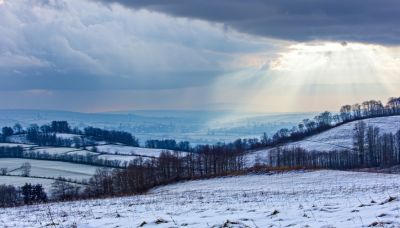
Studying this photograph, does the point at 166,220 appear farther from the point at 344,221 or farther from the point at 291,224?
the point at 344,221

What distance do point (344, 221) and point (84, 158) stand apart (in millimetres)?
191031

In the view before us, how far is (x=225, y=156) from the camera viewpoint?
11706cm

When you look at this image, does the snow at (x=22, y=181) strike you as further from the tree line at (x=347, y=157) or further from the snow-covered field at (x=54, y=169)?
the tree line at (x=347, y=157)

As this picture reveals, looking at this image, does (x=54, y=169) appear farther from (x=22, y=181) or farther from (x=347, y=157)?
(x=347, y=157)

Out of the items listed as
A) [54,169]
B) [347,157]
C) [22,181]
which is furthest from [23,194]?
[347,157]

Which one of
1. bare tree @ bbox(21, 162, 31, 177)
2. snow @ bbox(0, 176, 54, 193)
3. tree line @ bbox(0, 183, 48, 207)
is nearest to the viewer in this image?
tree line @ bbox(0, 183, 48, 207)

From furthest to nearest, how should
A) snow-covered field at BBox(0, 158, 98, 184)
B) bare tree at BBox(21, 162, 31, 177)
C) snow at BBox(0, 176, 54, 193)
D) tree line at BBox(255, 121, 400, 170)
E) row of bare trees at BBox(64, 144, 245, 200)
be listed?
bare tree at BBox(21, 162, 31, 177), snow-covered field at BBox(0, 158, 98, 184), tree line at BBox(255, 121, 400, 170), snow at BBox(0, 176, 54, 193), row of bare trees at BBox(64, 144, 245, 200)

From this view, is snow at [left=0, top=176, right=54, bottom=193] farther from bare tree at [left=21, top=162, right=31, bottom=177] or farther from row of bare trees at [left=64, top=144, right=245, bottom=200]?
row of bare trees at [left=64, top=144, right=245, bottom=200]

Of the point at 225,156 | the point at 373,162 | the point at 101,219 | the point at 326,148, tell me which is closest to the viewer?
the point at 101,219

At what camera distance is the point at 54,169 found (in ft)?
568

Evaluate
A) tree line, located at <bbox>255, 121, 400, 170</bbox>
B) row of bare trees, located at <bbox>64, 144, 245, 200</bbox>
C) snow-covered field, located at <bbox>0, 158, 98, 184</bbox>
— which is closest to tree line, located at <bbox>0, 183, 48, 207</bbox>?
row of bare trees, located at <bbox>64, 144, 245, 200</bbox>

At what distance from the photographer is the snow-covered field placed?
523 feet

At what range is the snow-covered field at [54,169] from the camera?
159 meters

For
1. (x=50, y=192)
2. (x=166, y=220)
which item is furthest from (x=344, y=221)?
(x=50, y=192)
